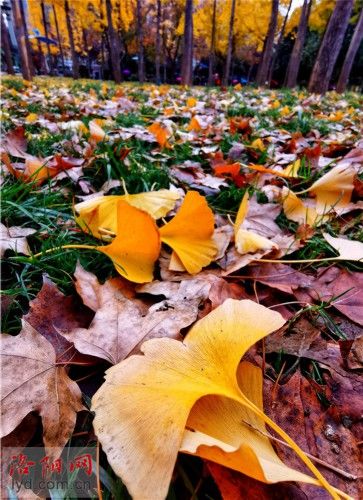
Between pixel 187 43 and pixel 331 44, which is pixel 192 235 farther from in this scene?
pixel 187 43

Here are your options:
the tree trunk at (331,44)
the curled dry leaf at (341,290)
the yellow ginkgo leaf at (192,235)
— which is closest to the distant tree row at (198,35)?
the tree trunk at (331,44)

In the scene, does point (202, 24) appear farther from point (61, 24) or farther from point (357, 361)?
point (357, 361)

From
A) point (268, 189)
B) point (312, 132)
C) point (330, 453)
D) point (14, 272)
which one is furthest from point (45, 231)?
point (312, 132)

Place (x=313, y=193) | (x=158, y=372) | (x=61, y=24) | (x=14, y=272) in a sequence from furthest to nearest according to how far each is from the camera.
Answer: (x=61, y=24), (x=313, y=193), (x=14, y=272), (x=158, y=372)

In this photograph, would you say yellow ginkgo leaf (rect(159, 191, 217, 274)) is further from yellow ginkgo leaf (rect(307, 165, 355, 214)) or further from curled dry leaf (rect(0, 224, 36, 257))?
yellow ginkgo leaf (rect(307, 165, 355, 214))

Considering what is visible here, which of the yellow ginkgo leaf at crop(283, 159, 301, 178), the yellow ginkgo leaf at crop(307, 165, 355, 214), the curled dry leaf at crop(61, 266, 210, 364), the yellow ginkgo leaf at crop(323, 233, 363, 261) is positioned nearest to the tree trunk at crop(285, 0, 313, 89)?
the yellow ginkgo leaf at crop(283, 159, 301, 178)

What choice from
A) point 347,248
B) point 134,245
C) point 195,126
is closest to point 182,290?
point 134,245
